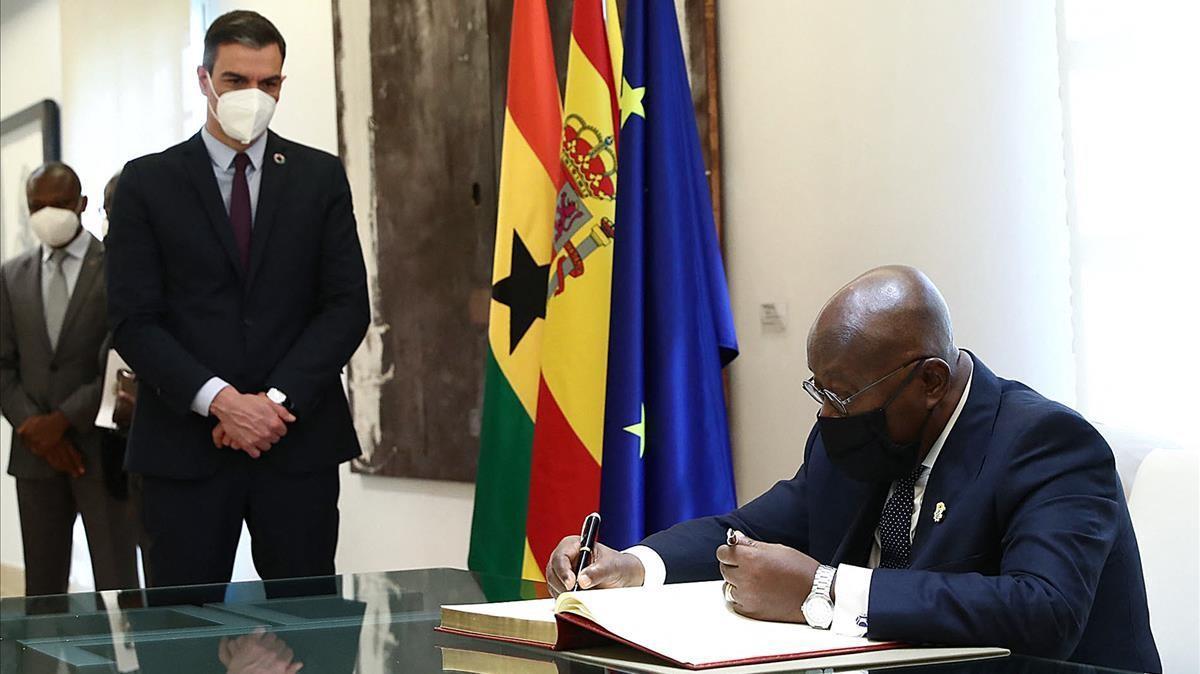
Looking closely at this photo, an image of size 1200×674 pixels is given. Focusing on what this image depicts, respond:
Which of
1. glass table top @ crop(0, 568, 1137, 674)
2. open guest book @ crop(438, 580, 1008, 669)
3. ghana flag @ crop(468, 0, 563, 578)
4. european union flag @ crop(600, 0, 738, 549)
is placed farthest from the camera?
ghana flag @ crop(468, 0, 563, 578)

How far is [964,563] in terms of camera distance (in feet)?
5.35

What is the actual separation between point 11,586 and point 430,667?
6933 millimetres

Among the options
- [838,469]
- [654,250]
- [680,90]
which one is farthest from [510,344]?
[838,469]

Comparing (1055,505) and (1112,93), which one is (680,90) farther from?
(1055,505)

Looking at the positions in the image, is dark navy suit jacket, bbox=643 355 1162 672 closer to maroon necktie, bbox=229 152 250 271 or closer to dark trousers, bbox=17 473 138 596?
maroon necktie, bbox=229 152 250 271

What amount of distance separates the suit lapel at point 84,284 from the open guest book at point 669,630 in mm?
3628

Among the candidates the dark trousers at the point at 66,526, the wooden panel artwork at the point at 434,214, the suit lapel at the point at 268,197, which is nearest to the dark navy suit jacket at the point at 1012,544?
the suit lapel at the point at 268,197

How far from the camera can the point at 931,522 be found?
5.55 feet

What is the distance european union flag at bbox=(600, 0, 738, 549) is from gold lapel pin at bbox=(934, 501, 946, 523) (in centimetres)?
136

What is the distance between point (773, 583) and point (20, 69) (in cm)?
779

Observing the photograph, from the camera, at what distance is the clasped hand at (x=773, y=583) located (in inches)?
59.2

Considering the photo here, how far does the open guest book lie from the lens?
1.34 meters

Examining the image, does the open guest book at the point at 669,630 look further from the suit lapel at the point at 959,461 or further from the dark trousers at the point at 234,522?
the dark trousers at the point at 234,522

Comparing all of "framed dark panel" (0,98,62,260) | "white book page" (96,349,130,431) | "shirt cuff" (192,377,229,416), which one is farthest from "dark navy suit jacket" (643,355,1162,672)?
"framed dark panel" (0,98,62,260)
